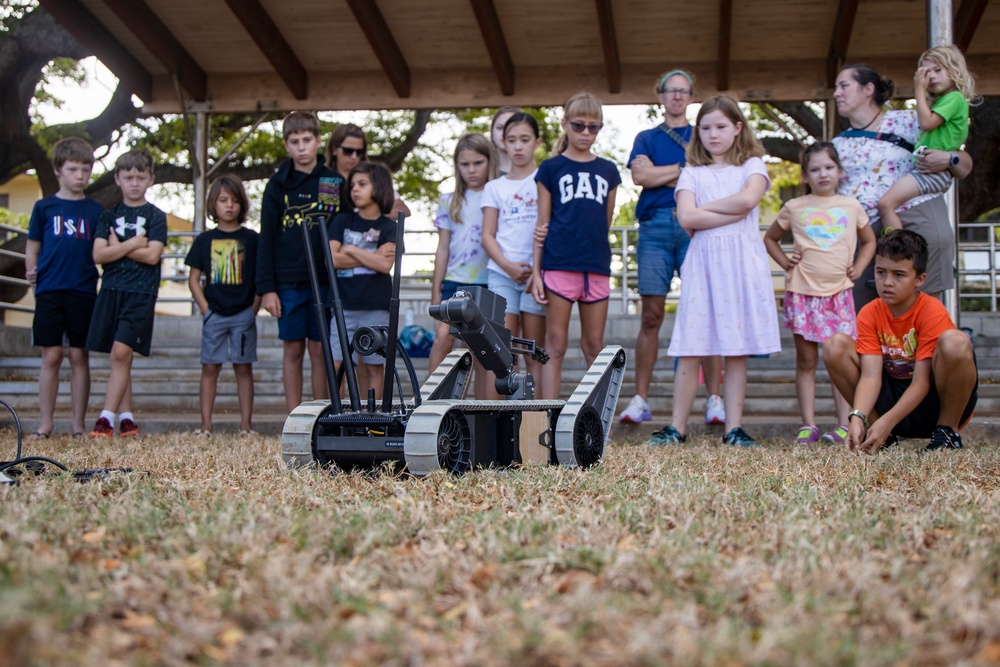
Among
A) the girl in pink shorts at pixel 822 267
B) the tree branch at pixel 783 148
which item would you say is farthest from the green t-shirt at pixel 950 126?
the tree branch at pixel 783 148

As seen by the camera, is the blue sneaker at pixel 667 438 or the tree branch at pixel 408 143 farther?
the tree branch at pixel 408 143

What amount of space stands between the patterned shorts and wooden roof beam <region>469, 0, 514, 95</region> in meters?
6.28

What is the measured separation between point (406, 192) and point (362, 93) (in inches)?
303

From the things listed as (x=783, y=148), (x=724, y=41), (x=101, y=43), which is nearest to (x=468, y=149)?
(x=724, y=41)

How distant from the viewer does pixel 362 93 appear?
39.1ft

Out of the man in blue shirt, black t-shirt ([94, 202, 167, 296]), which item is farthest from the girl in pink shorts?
black t-shirt ([94, 202, 167, 296])

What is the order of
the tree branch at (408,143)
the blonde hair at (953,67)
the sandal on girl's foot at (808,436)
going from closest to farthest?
the sandal on girl's foot at (808,436) < the blonde hair at (953,67) < the tree branch at (408,143)

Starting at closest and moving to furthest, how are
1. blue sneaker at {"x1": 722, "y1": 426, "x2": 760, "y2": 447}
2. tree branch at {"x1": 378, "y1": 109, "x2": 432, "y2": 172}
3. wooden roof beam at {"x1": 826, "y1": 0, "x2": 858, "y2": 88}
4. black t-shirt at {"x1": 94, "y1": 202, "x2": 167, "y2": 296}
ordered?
1. blue sneaker at {"x1": 722, "y1": 426, "x2": 760, "y2": 447}
2. black t-shirt at {"x1": 94, "y1": 202, "x2": 167, "y2": 296}
3. wooden roof beam at {"x1": 826, "y1": 0, "x2": 858, "y2": 88}
4. tree branch at {"x1": 378, "y1": 109, "x2": 432, "y2": 172}

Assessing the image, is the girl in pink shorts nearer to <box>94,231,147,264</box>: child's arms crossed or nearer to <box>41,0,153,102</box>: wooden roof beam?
<box>94,231,147,264</box>: child's arms crossed

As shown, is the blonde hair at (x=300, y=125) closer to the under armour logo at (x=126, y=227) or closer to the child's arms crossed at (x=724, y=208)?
the under armour logo at (x=126, y=227)

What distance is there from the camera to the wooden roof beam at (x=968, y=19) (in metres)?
10.1

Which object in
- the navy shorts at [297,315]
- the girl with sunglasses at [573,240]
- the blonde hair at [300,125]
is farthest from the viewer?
the blonde hair at [300,125]

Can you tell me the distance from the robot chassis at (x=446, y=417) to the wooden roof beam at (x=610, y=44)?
7430mm

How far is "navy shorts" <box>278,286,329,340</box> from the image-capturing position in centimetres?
574
